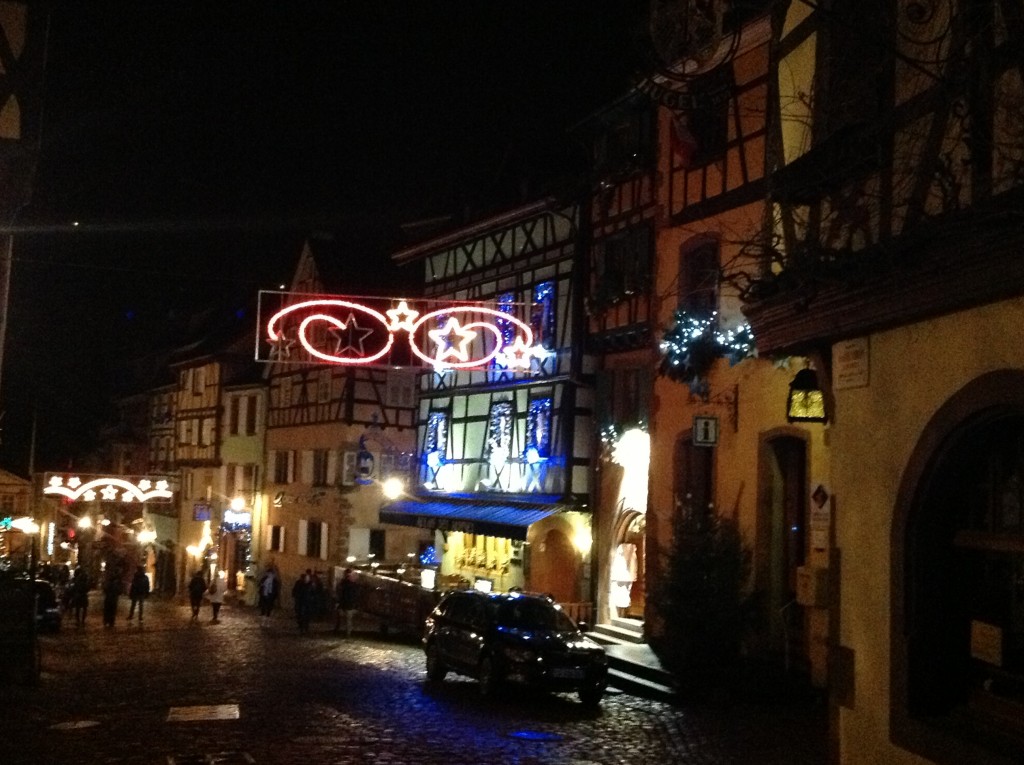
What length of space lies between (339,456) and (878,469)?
1246 inches

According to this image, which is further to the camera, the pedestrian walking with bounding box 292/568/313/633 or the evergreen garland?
the pedestrian walking with bounding box 292/568/313/633

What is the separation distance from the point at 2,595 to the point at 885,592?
15.8 m

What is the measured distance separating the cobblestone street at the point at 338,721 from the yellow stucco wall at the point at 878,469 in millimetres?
4711

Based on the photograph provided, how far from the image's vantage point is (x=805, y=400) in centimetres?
1444

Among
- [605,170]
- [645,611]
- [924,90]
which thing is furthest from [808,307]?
[605,170]

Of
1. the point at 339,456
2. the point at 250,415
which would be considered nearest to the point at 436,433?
the point at 339,456

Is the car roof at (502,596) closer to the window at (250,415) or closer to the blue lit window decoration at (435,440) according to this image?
the blue lit window decoration at (435,440)

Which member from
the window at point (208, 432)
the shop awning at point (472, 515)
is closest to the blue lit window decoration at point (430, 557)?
the shop awning at point (472, 515)

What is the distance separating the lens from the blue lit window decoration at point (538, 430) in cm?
2817

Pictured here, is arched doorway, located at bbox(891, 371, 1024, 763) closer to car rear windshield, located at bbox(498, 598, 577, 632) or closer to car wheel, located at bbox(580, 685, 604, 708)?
car wheel, located at bbox(580, 685, 604, 708)

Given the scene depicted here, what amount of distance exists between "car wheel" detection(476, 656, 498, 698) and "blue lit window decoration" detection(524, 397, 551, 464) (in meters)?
10.2

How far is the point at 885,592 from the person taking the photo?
8.54 meters

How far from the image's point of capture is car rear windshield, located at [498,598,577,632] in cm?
1889

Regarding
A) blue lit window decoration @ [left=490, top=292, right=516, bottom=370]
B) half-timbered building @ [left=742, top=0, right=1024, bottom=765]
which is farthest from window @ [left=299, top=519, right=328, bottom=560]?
half-timbered building @ [left=742, top=0, right=1024, bottom=765]
